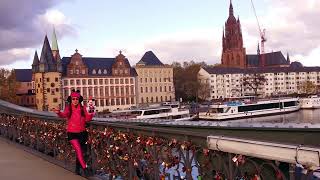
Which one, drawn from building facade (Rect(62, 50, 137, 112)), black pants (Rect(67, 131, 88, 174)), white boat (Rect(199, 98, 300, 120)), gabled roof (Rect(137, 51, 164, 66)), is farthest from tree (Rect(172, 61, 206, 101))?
black pants (Rect(67, 131, 88, 174))

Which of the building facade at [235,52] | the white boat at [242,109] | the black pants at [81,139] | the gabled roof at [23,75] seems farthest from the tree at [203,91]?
the black pants at [81,139]

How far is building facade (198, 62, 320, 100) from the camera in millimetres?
141750

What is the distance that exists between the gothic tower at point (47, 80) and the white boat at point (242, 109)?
36.0m

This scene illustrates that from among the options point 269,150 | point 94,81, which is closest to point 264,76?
point 94,81

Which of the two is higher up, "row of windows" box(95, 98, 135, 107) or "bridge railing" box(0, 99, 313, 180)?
"bridge railing" box(0, 99, 313, 180)

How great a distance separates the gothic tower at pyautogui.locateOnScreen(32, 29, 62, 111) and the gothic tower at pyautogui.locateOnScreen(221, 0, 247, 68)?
86.7 metres

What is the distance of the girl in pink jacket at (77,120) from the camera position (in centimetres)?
712

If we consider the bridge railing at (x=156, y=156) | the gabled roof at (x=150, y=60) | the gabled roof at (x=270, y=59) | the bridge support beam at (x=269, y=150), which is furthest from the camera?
the gabled roof at (x=270, y=59)

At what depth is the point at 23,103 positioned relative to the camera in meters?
104

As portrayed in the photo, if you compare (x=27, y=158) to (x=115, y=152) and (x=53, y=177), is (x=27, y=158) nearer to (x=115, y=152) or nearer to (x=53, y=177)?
(x=53, y=177)

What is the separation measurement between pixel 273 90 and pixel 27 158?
152468mm

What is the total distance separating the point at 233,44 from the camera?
166875mm

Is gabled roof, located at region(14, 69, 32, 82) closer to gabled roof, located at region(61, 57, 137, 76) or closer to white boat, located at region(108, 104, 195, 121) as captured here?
gabled roof, located at region(61, 57, 137, 76)

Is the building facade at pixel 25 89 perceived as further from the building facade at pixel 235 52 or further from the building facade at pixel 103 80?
the building facade at pixel 235 52
